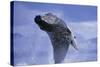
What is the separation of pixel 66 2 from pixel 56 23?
272 millimetres

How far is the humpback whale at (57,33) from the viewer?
7.65 ft

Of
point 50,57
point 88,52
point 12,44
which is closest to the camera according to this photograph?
point 12,44

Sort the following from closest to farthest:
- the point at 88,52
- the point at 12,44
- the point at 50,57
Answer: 1. the point at 12,44
2. the point at 50,57
3. the point at 88,52

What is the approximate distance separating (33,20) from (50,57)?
1.44ft

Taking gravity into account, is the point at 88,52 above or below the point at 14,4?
below

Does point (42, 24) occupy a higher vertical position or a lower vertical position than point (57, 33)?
higher

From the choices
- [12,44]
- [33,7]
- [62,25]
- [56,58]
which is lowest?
[56,58]

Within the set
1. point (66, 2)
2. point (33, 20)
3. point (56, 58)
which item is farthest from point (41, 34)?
point (66, 2)

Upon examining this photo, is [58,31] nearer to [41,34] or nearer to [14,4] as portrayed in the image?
[41,34]

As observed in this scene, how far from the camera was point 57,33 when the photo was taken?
7.86 feet

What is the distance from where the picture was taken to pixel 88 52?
2533 millimetres

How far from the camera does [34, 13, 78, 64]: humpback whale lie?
2.33 m

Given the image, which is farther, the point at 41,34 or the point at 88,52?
the point at 88,52

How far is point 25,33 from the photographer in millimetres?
2262
